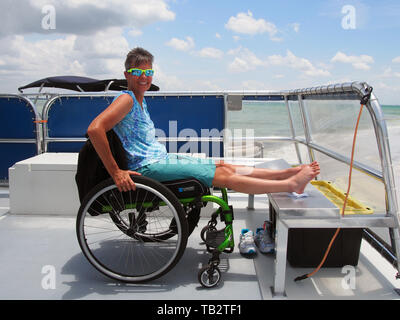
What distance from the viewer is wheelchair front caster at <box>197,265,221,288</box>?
233 cm

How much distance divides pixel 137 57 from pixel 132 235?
1.22m

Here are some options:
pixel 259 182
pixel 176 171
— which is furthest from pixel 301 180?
pixel 176 171

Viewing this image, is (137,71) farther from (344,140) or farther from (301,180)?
(344,140)

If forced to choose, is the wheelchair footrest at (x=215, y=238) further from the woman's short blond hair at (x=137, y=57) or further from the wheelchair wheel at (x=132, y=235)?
the woman's short blond hair at (x=137, y=57)

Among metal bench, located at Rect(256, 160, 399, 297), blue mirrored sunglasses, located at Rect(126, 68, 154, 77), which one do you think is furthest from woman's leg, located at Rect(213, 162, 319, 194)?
blue mirrored sunglasses, located at Rect(126, 68, 154, 77)

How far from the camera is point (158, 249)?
114 inches

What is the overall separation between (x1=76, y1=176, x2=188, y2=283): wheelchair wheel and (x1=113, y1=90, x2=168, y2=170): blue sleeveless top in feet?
0.69

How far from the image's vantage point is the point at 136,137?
7.88ft

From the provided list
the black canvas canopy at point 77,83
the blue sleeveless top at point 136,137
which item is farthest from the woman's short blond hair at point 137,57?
the black canvas canopy at point 77,83

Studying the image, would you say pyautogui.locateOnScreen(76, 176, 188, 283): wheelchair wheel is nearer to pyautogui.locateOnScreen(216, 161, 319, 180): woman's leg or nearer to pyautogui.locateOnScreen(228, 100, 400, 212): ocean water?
pyautogui.locateOnScreen(216, 161, 319, 180): woman's leg

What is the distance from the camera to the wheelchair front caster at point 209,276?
2334 millimetres

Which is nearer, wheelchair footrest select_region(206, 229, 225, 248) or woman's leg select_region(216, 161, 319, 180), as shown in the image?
wheelchair footrest select_region(206, 229, 225, 248)
